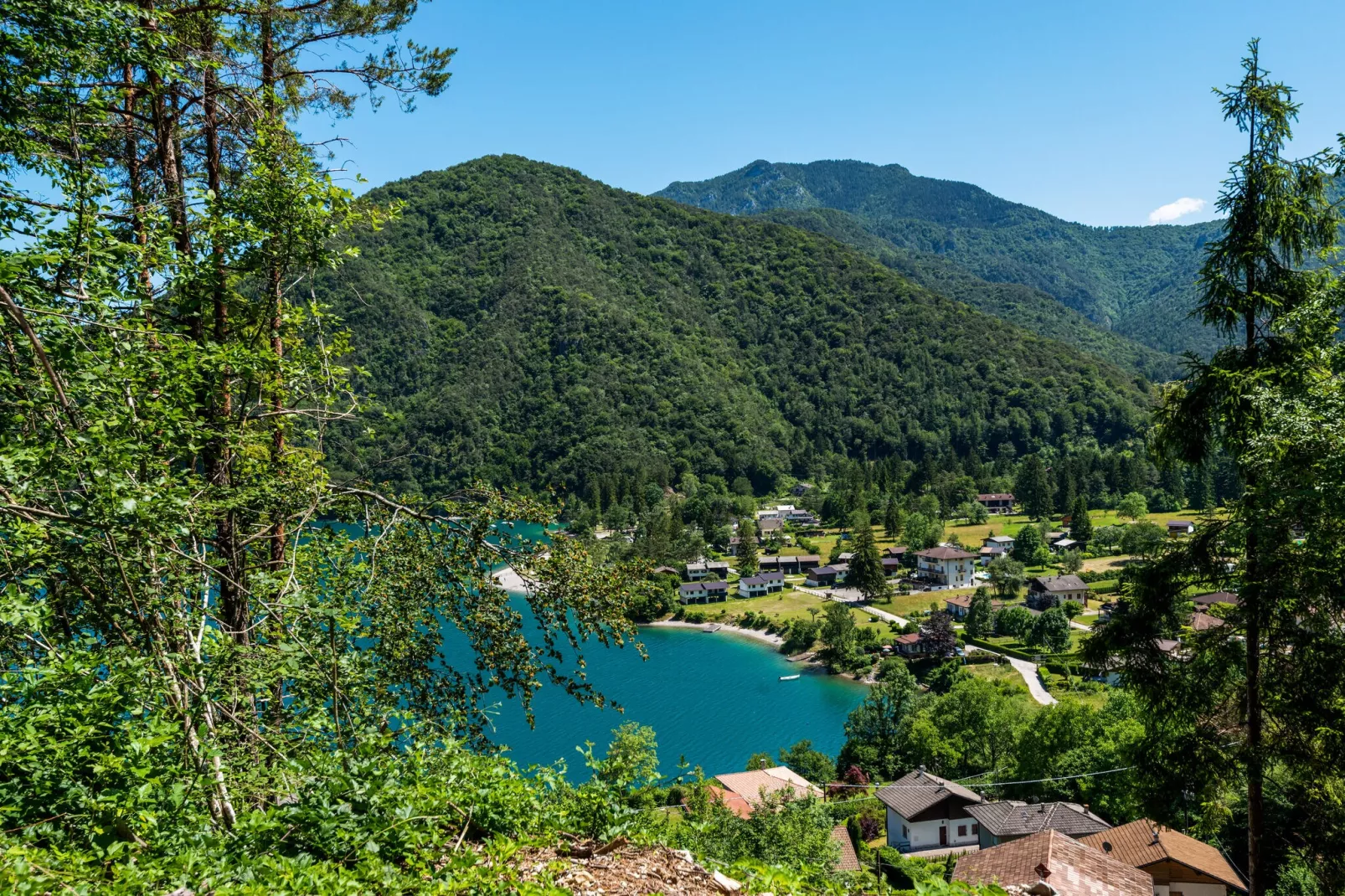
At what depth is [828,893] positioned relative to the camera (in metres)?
3.84

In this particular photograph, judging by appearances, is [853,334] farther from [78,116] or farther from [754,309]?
[78,116]

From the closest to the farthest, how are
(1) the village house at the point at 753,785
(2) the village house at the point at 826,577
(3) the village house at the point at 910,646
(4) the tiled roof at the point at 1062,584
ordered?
(1) the village house at the point at 753,785 < (3) the village house at the point at 910,646 < (4) the tiled roof at the point at 1062,584 < (2) the village house at the point at 826,577

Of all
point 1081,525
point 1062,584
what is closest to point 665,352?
point 1081,525

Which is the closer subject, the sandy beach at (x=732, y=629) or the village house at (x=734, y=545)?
the sandy beach at (x=732, y=629)

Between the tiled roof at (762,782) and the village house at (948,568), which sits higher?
the tiled roof at (762,782)

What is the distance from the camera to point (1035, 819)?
20.6 meters

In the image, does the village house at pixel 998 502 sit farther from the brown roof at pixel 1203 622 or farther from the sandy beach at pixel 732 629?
the brown roof at pixel 1203 622

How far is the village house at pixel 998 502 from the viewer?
84.5 m

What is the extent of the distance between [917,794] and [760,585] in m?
37.2

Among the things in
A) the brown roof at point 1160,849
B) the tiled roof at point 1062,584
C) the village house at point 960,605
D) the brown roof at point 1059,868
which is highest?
the brown roof at point 1059,868

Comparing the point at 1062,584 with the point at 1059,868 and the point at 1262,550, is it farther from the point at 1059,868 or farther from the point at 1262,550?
the point at 1262,550

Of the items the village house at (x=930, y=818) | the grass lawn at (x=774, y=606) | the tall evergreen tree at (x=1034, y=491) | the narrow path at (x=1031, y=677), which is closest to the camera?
the village house at (x=930, y=818)

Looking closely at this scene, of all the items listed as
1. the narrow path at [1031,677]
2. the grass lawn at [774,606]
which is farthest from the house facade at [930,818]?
the grass lawn at [774,606]

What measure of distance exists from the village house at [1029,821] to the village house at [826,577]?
38.9 m
